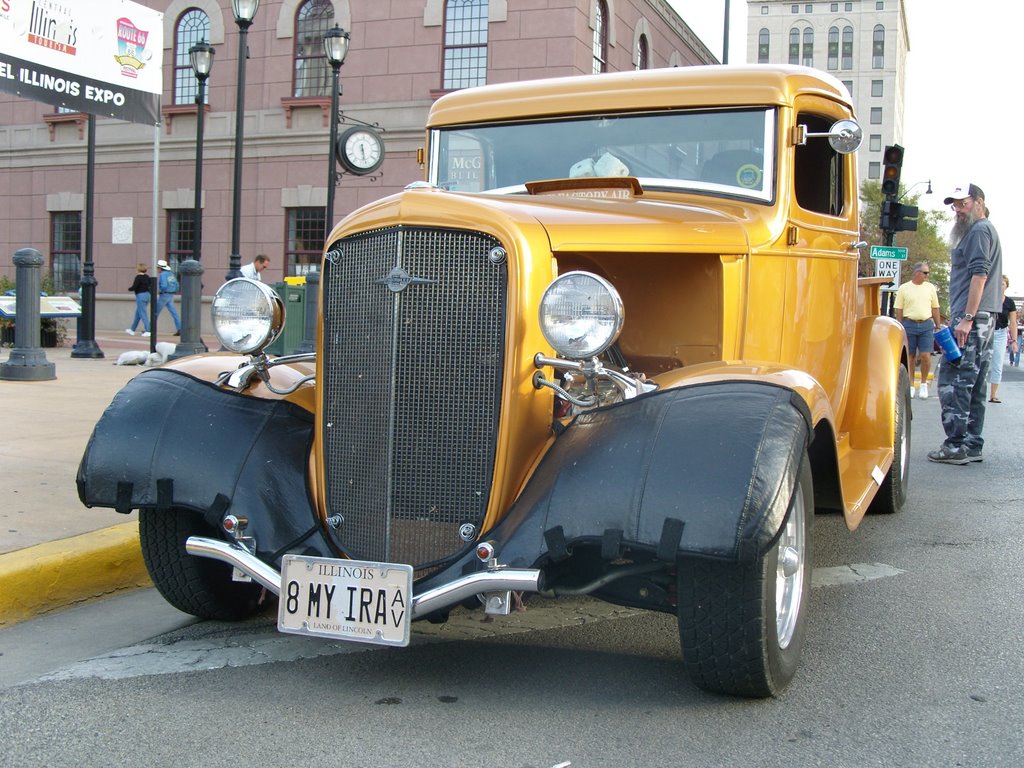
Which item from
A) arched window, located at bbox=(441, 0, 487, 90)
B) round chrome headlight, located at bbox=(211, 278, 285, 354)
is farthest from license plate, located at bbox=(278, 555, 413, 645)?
arched window, located at bbox=(441, 0, 487, 90)

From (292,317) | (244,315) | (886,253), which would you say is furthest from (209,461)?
(886,253)

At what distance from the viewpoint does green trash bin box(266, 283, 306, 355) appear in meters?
16.1

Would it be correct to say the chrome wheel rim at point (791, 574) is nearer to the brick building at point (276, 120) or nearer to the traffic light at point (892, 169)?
the traffic light at point (892, 169)

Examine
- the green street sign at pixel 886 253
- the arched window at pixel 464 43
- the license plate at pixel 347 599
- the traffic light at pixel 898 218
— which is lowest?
the license plate at pixel 347 599

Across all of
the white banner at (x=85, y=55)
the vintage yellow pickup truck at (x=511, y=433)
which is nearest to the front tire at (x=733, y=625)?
the vintage yellow pickup truck at (x=511, y=433)

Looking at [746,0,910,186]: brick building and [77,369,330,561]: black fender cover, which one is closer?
[77,369,330,561]: black fender cover

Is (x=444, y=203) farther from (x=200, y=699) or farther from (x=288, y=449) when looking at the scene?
(x=200, y=699)

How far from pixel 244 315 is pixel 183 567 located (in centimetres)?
95

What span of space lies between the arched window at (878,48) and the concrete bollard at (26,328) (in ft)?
385

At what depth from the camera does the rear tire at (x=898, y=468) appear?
19.9 ft

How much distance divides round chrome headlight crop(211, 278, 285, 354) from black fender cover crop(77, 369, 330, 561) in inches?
7.7

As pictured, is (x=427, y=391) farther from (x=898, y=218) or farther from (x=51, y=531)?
(x=898, y=218)

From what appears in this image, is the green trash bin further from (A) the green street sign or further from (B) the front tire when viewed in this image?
(B) the front tire

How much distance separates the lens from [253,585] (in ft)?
13.5
